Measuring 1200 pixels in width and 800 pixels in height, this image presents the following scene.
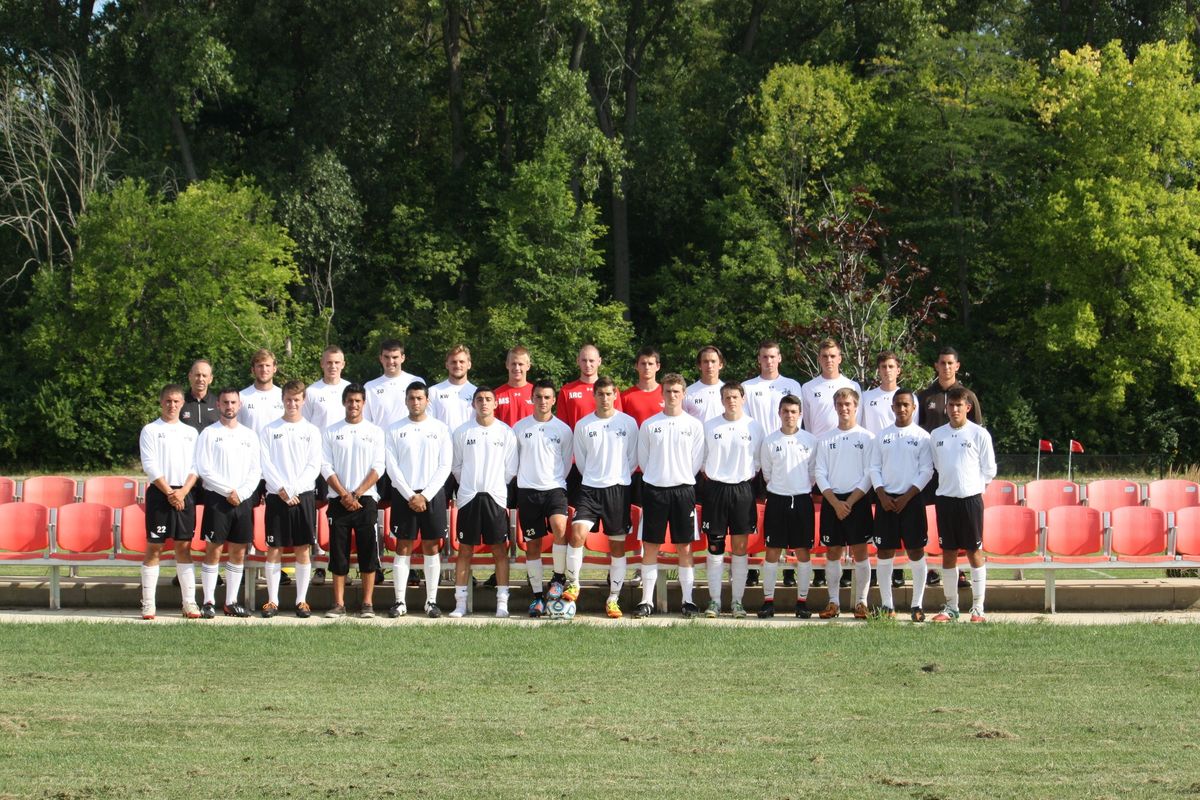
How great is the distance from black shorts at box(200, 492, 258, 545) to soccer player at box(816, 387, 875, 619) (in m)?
4.74

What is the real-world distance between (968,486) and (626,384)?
2510 cm

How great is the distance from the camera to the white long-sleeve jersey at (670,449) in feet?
38.1

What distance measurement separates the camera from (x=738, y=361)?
37250 mm

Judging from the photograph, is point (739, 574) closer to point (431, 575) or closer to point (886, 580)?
point (886, 580)

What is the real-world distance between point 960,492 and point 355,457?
16.2 ft

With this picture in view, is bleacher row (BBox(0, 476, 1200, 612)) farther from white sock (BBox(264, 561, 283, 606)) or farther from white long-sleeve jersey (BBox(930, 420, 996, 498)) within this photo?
white long-sleeve jersey (BBox(930, 420, 996, 498))

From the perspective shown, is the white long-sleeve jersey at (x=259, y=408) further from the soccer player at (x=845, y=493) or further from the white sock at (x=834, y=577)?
the white sock at (x=834, y=577)

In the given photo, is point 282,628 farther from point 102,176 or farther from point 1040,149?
point 1040,149

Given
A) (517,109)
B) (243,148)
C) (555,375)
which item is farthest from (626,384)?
(243,148)

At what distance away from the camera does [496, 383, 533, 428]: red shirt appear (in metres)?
12.6

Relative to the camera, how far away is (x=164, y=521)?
1147 cm

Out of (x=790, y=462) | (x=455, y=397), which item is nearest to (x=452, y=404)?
(x=455, y=397)

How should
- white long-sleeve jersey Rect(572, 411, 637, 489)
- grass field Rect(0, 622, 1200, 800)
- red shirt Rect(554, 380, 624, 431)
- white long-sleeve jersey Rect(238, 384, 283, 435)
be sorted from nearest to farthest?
grass field Rect(0, 622, 1200, 800), white long-sleeve jersey Rect(572, 411, 637, 489), white long-sleeve jersey Rect(238, 384, 283, 435), red shirt Rect(554, 380, 624, 431)

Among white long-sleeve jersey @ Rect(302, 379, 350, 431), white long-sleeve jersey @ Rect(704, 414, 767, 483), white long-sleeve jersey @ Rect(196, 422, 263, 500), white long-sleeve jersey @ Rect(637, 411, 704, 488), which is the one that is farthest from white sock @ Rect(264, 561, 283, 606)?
white long-sleeve jersey @ Rect(704, 414, 767, 483)
